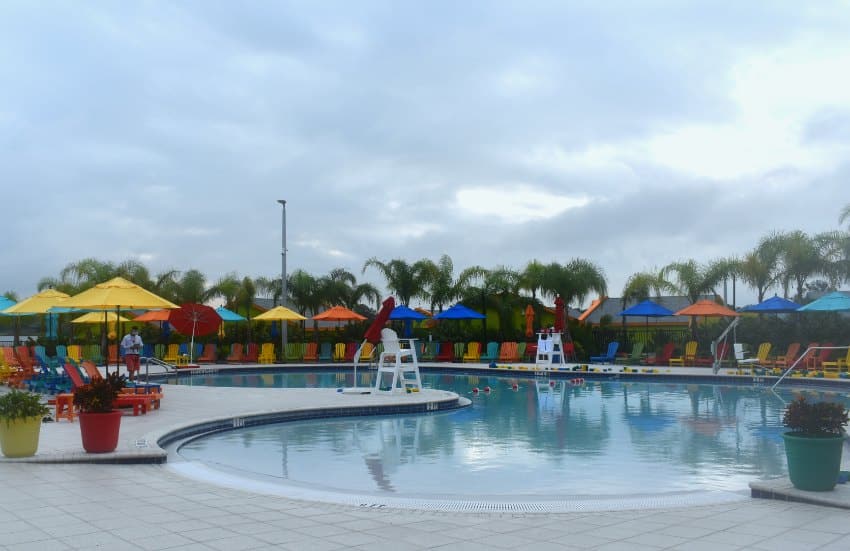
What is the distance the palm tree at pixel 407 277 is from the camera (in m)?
30.9

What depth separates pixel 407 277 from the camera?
3095cm

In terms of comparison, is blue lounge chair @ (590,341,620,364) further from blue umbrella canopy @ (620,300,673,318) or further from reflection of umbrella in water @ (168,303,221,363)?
reflection of umbrella in water @ (168,303,221,363)

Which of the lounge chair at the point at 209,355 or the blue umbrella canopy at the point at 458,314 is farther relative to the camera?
the lounge chair at the point at 209,355

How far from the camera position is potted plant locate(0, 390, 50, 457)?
755 cm

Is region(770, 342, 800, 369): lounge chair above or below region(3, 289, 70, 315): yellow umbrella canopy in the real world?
below

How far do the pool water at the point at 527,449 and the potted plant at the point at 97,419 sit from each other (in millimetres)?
1132

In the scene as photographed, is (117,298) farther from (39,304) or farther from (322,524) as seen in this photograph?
(322,524)

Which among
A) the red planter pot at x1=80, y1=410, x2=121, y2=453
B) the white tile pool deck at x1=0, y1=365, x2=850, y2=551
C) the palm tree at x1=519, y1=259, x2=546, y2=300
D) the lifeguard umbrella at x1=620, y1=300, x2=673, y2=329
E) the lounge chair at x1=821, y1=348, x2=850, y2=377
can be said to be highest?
the palm tree at x1=519, y1=259, x2=546, y2=300

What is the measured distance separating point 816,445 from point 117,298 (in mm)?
10502

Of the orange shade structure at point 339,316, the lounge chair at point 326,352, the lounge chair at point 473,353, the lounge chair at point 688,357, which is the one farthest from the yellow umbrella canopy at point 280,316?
the lounge chair at point 688,357

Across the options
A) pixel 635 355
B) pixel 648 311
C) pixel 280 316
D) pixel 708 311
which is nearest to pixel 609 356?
pixel 635 355

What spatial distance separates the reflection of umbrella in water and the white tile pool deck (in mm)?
14176

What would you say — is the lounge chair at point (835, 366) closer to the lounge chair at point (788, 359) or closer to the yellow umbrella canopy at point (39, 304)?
the lounge chair at point (788, 359)

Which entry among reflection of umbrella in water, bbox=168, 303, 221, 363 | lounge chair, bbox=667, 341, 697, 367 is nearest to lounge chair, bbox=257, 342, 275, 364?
reflection of umbrella in water, bbox=168, 303, 221, 363
